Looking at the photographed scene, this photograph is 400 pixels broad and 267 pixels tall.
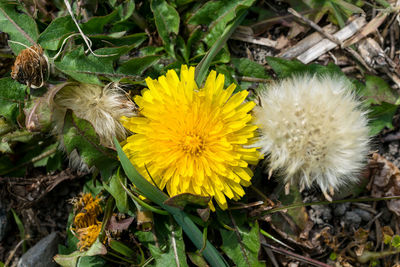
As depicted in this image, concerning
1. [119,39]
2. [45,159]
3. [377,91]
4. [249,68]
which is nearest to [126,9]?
[119,39]

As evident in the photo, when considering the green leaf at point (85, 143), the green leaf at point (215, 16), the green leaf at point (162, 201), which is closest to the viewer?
the green leaf at point (162, 201)

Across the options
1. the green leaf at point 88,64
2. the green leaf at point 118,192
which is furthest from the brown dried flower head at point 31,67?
the green leaf at point 118,192

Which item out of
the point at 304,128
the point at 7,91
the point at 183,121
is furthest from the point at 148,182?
the point at 7,91

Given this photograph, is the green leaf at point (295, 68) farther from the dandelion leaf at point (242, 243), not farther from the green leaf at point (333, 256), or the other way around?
the green leaf at point (333, 256)

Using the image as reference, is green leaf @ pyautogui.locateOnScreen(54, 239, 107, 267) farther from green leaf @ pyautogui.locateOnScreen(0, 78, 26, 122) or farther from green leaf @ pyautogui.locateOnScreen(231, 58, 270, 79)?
green leaf @ pyautogui.locateOnScreen(231, 58, 270, 79)

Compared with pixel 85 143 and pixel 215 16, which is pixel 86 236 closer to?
pixel 85 143
